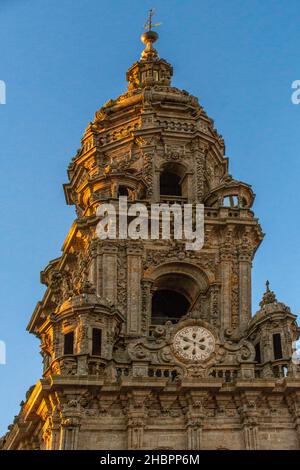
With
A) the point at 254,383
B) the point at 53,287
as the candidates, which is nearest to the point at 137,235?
the point at 53,287

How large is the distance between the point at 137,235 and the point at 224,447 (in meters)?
11.1

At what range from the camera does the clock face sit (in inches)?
1724

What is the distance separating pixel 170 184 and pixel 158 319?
8.39m

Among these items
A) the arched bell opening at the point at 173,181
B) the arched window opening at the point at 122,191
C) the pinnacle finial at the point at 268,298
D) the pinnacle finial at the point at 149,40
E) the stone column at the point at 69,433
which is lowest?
the stone column at the point at 69,433

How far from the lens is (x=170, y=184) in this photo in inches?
2159

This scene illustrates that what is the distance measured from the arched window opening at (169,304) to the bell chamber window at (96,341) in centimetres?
657

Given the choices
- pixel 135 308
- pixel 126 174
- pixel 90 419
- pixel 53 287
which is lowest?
pixel 90 419

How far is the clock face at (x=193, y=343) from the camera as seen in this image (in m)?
43.8

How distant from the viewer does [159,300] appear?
51094 mm

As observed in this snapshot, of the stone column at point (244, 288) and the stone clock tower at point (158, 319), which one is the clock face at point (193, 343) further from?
the stone column at point (244, 288)

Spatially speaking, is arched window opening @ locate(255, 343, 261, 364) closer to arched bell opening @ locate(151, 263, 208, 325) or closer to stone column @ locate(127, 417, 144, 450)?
arched bell opening @ locate(151, 263, 208, 325)

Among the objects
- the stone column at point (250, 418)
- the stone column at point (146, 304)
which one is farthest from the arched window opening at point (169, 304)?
the stone column at point (250, 418)

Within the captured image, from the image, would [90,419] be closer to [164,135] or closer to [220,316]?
[220,316]

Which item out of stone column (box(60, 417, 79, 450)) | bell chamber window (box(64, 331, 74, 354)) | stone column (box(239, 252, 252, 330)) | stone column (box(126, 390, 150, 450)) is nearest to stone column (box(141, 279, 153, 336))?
bell chamber window (box(64, 331, 74, 354))
